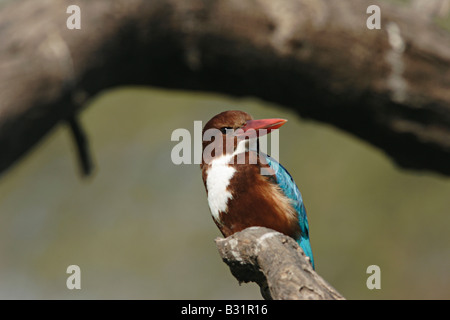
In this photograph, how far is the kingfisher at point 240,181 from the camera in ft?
11.8

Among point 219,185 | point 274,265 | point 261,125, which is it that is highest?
point 261,125

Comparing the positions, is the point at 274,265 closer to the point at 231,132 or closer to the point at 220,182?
the point at 220,182

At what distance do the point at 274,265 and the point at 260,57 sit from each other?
268 cm

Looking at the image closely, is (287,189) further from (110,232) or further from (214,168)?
(110,232)

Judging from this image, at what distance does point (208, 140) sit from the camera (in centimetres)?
375

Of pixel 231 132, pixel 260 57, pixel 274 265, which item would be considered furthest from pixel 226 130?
pixel 260 57

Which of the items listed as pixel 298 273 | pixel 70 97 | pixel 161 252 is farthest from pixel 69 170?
pixel 298 273

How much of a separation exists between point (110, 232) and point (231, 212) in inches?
268

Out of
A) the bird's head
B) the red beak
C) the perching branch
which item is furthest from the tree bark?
the perching branch

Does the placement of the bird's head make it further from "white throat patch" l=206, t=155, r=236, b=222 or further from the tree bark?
the tree bark

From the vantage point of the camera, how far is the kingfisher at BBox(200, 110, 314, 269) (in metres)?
3.60

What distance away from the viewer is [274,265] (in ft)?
9.62

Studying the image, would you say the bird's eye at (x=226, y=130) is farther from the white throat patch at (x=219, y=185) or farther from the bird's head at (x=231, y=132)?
the white throat patch at (x=219, y=185)

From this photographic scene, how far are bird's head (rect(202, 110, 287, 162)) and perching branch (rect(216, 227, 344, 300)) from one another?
51 centimetres
